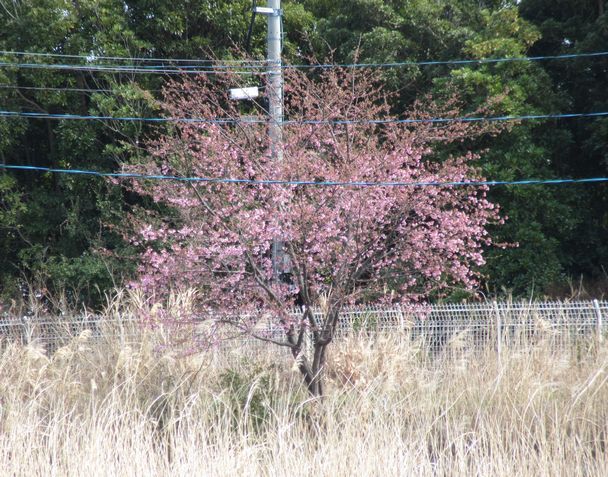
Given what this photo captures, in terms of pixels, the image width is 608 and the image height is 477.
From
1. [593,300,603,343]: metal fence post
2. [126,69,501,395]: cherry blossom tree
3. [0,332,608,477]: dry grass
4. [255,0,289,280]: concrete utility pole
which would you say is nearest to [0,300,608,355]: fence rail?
[593,300,603,343]: metal fence post

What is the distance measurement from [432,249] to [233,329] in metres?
2.12

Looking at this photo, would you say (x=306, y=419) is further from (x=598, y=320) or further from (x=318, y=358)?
(x=598, y=320)

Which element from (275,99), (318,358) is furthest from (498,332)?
(275,99)

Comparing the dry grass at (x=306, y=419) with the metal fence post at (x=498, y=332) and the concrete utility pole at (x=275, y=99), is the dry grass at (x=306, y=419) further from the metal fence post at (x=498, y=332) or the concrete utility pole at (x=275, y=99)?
the concrete utility pole at (x=275, y=99)

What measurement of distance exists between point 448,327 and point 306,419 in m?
2.87

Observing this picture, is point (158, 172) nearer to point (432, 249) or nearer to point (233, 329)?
point (233, 329)

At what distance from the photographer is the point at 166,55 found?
15273mm

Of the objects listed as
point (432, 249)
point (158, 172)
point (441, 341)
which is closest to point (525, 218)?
point (441, 341)

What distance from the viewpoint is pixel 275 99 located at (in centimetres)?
752

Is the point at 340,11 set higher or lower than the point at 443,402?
higher

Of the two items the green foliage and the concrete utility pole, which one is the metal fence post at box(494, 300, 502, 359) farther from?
the green foliage

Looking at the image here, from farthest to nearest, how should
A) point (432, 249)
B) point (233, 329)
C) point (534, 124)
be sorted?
1. point (534, 124)
2. point (233, 329)
3. point (432, 249)

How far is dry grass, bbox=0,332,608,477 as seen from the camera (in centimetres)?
542

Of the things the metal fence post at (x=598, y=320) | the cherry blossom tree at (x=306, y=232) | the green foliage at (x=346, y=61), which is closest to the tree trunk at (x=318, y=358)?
the cherry blossom tree at (x=306, y=232)
